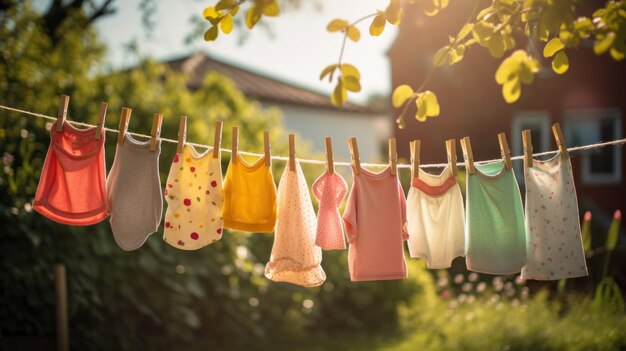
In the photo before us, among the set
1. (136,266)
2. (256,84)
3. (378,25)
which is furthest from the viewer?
(256,84)

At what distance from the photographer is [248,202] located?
9.36 ft

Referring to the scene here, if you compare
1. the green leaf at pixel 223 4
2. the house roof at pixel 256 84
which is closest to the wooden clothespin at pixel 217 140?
the green leaf at pixel 223 4

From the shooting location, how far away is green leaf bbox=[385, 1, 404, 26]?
2289 mm

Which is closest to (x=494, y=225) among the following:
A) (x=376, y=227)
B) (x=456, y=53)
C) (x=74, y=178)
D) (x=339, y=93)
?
(x=376, y=227)

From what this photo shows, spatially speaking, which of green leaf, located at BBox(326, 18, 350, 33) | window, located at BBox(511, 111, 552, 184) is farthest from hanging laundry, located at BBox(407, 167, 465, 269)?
window, located at BBox(511, 111, 552, 184)

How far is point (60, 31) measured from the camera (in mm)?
8914

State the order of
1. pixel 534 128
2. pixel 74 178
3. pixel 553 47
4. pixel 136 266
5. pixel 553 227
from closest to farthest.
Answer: pixel 553 47
pixel 74 178
pixel 553 227
pixel 136 266
pixel 534 128

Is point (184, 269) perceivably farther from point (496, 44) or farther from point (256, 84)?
point (256, 84)

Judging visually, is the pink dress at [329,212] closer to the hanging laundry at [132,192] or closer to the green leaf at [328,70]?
the hanging laundry at [132,192]

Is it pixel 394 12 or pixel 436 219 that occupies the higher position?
pixel 394 12

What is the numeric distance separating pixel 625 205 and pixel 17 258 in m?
10.8

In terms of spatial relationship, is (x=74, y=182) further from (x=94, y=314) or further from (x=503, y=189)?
(x=94, y=314)

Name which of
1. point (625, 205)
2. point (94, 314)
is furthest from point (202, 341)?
point (625, 205)

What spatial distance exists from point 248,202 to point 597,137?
432 inches
